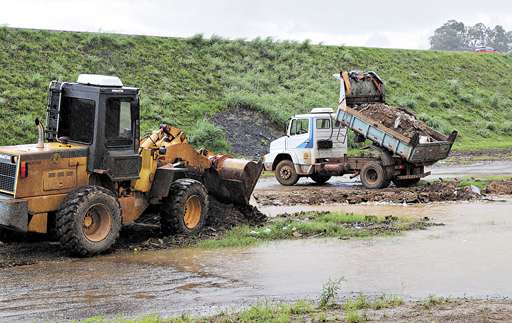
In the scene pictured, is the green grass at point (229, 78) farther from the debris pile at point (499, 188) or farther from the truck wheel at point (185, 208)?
the truck wheel at point (185, 208)

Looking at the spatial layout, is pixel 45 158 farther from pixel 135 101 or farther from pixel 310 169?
pixel 310 169

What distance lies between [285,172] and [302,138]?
1475 mm

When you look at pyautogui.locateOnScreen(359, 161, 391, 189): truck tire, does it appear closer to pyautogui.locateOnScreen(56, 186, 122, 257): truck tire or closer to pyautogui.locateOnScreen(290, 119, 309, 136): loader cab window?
pyautogui.locateOnScreen(290, 119, 309, 136): loader cab window

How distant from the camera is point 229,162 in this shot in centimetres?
1631

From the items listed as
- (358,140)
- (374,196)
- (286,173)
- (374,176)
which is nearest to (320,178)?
(286,173)

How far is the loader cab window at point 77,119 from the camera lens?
44.4 feet

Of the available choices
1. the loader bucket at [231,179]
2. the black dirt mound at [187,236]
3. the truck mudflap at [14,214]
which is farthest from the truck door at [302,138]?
the truck mudflap at [14,214]

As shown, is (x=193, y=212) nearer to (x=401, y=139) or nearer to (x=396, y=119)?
(x=401, y=139)

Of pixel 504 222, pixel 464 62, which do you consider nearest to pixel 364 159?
pixel 504 222

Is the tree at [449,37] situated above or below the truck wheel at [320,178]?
above

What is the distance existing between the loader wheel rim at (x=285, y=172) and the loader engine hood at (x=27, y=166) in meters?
14.1

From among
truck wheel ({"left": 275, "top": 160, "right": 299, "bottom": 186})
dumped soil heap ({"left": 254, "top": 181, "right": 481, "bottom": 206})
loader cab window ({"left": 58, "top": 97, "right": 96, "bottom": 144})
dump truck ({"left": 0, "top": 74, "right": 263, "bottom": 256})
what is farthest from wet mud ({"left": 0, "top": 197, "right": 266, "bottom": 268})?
truck wheel ({"left": 275, "top": 160, "right": 299, "bottom": 186})

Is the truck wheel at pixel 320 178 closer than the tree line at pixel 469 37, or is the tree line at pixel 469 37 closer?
the truck wheel at pixel 320 178

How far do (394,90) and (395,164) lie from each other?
27.0m
